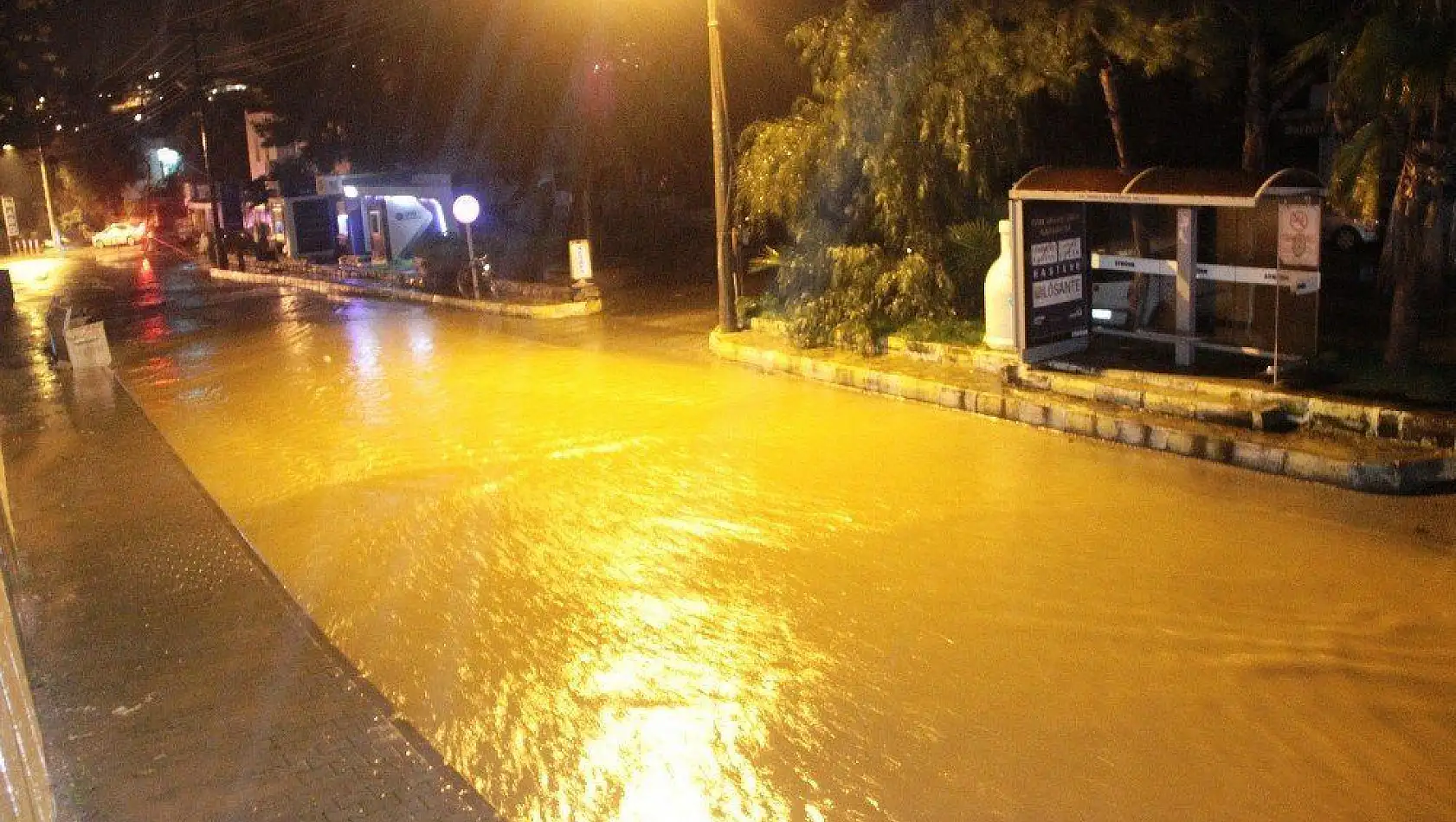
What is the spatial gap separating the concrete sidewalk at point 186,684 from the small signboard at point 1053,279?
330 inches

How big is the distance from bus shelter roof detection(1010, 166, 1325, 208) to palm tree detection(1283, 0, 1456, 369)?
494mm

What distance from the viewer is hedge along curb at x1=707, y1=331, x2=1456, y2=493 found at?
9266 millimetres

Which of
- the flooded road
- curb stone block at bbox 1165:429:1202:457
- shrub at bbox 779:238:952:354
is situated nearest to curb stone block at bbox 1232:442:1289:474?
the flooded road

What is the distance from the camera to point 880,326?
1579cm

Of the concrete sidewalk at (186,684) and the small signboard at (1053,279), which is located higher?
Result: the small signboard at (1053,279)

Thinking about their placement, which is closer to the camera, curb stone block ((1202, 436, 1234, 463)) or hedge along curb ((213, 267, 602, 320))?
curb stone block ((1202, 436, 1234, 463))

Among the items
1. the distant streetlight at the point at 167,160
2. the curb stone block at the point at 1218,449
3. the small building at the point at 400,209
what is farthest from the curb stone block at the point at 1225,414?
the distant streetlight at the point at 167,160

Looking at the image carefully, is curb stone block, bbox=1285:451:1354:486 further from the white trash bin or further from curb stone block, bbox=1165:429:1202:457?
the white trash bin

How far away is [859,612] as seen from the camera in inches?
297

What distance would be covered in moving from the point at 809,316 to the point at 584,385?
126 inches

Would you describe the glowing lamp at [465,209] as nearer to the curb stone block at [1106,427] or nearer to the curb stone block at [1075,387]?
the curb stone block at [1075,387]

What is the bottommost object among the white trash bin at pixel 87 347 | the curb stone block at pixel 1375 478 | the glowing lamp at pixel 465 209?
the curb stone block at pixel 1375 478

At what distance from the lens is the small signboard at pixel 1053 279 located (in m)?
13.0

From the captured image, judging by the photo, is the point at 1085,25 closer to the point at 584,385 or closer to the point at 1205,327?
the point at 1205,327
